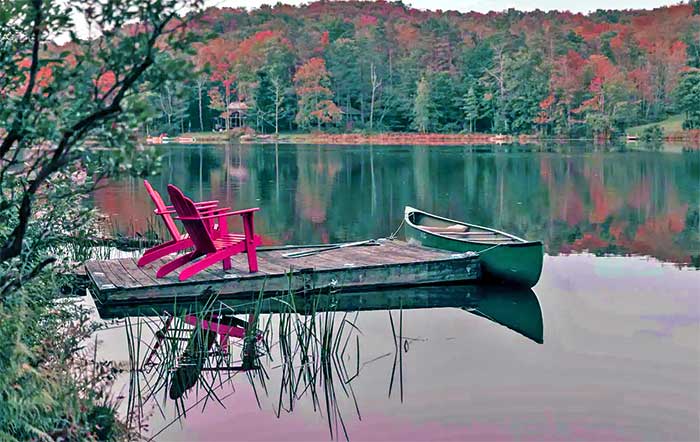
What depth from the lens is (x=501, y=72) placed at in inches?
2815

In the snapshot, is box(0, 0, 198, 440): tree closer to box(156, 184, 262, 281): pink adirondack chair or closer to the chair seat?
box(156, 184, 262, 281): pink adirondack chair

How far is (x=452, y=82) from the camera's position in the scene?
73750 millimetres

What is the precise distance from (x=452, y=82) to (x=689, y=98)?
20.0 m

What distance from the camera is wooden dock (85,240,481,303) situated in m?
8.91

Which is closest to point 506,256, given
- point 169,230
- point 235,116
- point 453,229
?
point 453,229

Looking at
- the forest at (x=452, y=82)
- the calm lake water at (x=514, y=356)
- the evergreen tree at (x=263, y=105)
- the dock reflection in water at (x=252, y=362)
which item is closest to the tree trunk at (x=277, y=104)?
the forest at (x=452, y=82)

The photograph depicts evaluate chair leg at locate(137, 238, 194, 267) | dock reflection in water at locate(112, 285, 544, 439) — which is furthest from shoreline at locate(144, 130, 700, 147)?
dock reflection in water at locate(112, 285, 544, 439)

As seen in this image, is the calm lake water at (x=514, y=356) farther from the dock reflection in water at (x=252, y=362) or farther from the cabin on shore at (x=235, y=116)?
the cabin on shore at (x=235, y=116)

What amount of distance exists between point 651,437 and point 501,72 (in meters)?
→ 67.9

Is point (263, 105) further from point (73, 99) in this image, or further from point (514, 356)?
point (73, 99)

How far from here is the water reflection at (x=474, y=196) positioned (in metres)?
16.8

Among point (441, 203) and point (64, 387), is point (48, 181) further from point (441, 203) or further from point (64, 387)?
point (441, 203)

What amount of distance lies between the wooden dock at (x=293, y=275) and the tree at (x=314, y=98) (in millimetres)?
61916

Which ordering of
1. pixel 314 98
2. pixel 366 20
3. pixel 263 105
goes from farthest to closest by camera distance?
pixel 366 20
pixel 263 105
pixel 314 98
